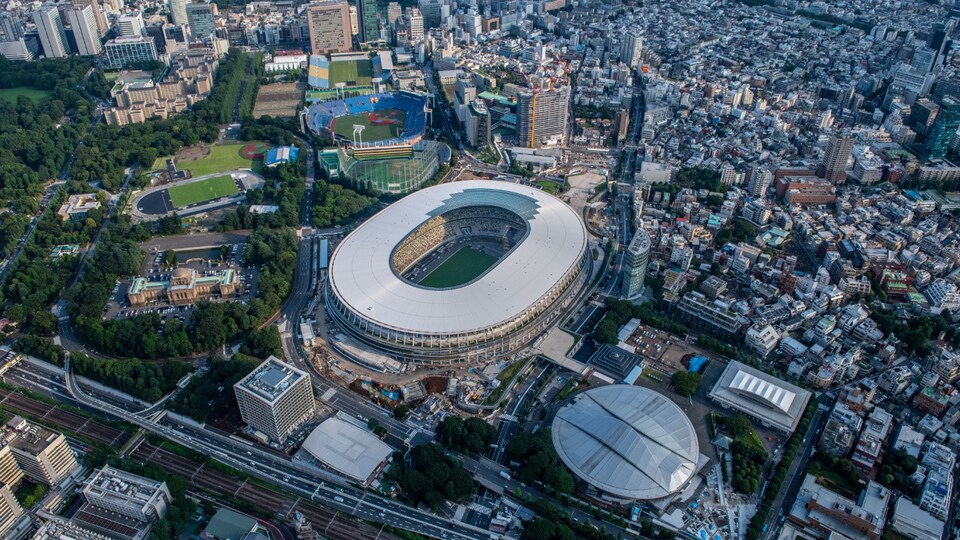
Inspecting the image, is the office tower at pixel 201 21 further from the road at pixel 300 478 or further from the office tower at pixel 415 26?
the road at pixel 300 478

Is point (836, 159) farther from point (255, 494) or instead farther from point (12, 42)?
point (12, 42)

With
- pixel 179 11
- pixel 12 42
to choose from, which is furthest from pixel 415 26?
pixel 12 42

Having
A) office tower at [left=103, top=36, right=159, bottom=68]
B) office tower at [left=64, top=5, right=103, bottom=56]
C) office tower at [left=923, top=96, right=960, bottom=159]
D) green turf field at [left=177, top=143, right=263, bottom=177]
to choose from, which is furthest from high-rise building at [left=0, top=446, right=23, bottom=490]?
office tower at [left=64, top=5, right=103, bottom=56]

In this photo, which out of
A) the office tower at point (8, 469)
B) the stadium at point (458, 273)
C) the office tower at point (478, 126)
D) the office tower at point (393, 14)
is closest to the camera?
the office tower at point (8, 469)

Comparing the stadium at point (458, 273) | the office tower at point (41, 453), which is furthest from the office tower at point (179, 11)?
the office tower at point (41, 453)

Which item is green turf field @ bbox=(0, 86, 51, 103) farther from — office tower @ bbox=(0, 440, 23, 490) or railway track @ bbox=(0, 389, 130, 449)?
office tower @ bbox=(0, 440, 23, 490)

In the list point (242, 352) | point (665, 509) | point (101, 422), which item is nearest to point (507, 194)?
point (242, 352)
